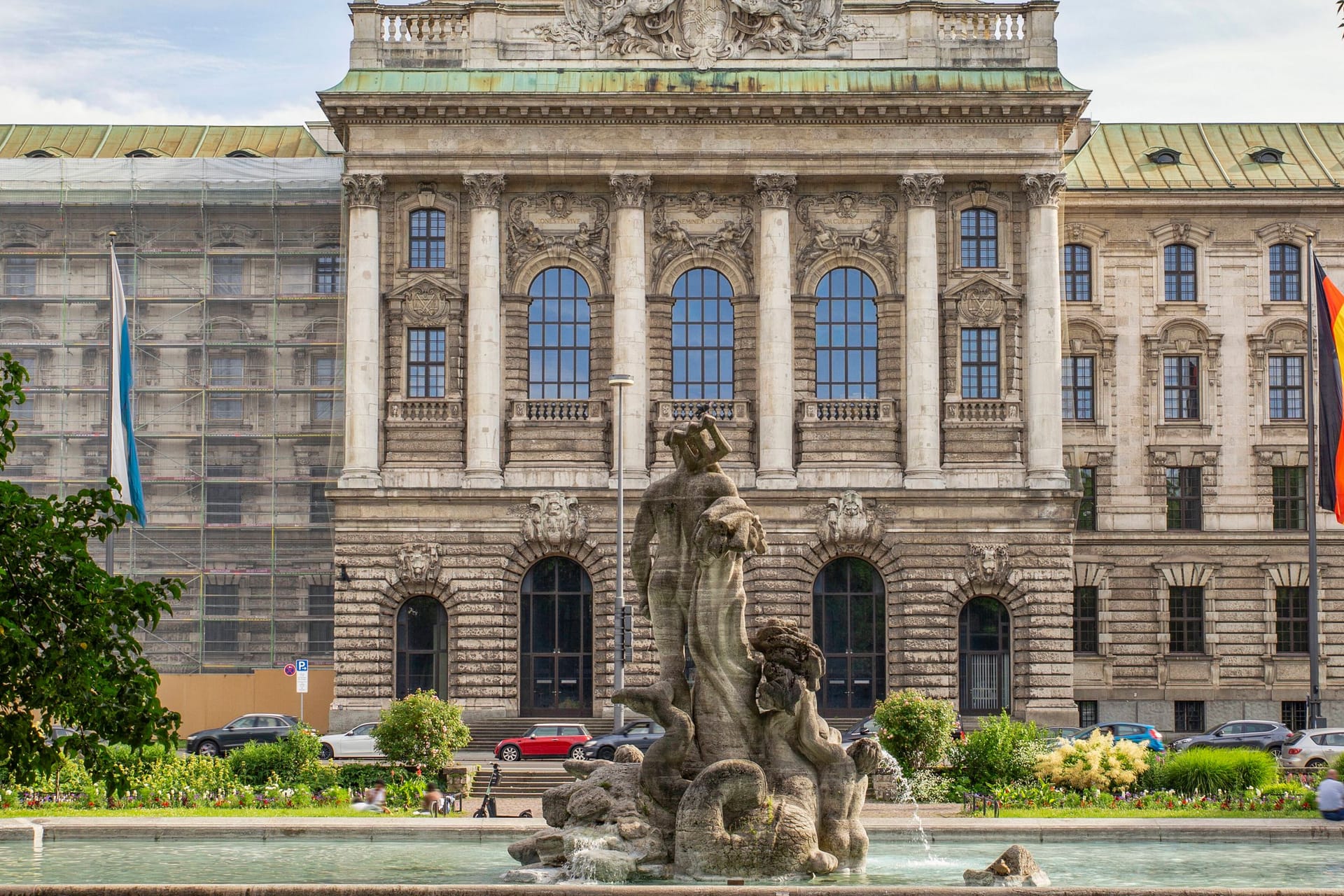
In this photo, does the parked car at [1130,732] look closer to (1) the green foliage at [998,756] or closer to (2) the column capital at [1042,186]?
(1) the green foliage at [998,756]

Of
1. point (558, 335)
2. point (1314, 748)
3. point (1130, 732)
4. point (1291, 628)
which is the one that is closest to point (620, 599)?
point (558, 335)

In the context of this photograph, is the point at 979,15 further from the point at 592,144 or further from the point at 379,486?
the point at 379,486

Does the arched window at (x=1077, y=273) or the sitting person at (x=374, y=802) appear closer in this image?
the sitting person at (x=374, y=802)

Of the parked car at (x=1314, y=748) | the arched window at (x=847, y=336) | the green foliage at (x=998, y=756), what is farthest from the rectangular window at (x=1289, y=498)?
the green foliage at (x=998, y=756)

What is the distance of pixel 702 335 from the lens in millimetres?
59094

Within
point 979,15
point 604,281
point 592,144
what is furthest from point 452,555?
point 979,15

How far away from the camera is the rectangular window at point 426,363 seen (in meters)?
58.6

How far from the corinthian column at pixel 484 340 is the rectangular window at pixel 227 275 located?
9.11 meters

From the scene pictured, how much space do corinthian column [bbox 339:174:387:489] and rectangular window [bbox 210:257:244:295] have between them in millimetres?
6320

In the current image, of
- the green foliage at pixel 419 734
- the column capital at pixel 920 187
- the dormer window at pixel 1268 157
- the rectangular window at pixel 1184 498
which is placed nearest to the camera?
the green foliage at pixel 419 734

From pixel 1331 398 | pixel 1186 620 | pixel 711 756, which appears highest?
pixel 1331 398

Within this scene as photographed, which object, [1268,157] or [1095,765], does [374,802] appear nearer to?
[1095,765]

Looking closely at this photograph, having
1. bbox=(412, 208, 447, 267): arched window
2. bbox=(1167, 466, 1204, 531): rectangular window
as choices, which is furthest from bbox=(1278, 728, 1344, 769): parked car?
bbox=(412, 208, 447, 267): arched window

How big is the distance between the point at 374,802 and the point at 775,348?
89.3ft
